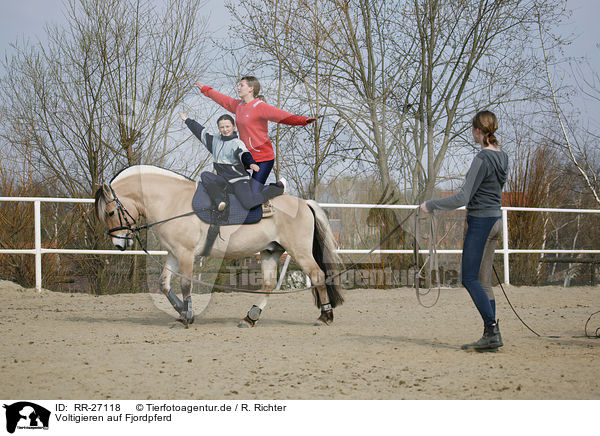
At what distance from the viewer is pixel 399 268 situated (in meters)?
8.38

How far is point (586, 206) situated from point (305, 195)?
11.0 metres

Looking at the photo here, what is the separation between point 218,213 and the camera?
15.3 ft

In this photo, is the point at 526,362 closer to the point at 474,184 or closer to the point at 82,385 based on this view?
the point at 474,184

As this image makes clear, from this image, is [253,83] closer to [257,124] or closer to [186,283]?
[257,124]

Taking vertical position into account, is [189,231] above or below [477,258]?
above

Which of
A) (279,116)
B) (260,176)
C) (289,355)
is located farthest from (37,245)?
(289,355)

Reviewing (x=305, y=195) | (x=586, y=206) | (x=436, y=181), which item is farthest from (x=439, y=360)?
(x=586, y=206)

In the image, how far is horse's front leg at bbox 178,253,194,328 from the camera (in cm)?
460

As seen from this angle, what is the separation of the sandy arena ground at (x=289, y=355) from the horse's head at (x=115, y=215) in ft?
2.58

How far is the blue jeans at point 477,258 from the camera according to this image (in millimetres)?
3533

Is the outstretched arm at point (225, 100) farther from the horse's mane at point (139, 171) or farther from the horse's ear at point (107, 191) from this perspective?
the horse's ear at point (107, 191)

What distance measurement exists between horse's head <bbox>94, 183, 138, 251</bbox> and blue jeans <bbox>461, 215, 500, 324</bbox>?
2712mm

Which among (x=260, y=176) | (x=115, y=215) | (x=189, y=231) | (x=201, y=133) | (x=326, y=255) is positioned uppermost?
(x=201, y=133)
